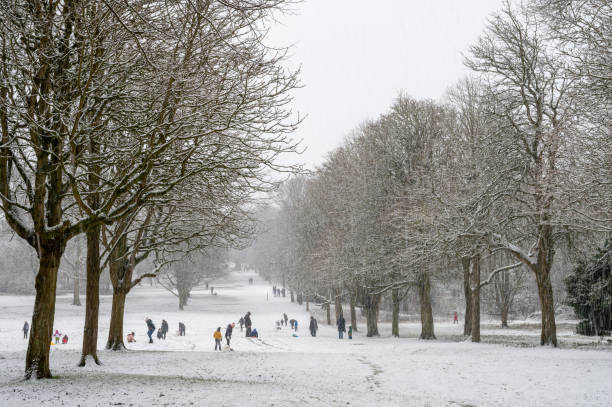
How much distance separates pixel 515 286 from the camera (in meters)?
35.5

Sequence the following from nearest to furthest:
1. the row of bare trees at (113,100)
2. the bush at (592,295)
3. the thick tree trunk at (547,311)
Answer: the row of bare trees at (113,100) < the thick tree trunk at (547,311) < the bush at (592,295)

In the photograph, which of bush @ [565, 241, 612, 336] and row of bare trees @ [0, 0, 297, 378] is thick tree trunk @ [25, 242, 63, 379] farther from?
bush @ [565, 241, 612, 336]

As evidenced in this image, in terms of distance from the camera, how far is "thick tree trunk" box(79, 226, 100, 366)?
497 inches

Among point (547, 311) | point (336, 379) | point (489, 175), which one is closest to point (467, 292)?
point (547, 311)

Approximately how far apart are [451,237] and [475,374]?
5.86 meters

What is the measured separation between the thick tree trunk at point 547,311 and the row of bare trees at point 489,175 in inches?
1.5

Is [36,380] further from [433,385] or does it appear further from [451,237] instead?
[451,237]

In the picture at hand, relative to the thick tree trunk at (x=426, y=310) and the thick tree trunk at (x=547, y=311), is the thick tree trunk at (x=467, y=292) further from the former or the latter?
the thick tree trunk at (x=547, y=311)

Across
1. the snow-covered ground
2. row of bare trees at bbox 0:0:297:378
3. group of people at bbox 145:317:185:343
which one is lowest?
group of people at bbox 145:317:185:343

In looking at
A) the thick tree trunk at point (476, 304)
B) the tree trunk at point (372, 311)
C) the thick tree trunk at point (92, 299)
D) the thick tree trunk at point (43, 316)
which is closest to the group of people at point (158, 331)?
the tree trunk at point (372, 311)

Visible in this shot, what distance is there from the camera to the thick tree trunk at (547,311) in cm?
1753

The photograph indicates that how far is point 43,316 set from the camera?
901cm

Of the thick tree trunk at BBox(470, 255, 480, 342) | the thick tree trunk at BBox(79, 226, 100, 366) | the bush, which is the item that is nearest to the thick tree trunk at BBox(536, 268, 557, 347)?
the thick tree trunk at BBox(470, 255, 480, 342)

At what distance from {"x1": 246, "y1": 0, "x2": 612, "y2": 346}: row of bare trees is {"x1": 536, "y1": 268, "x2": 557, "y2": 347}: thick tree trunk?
37 mm
